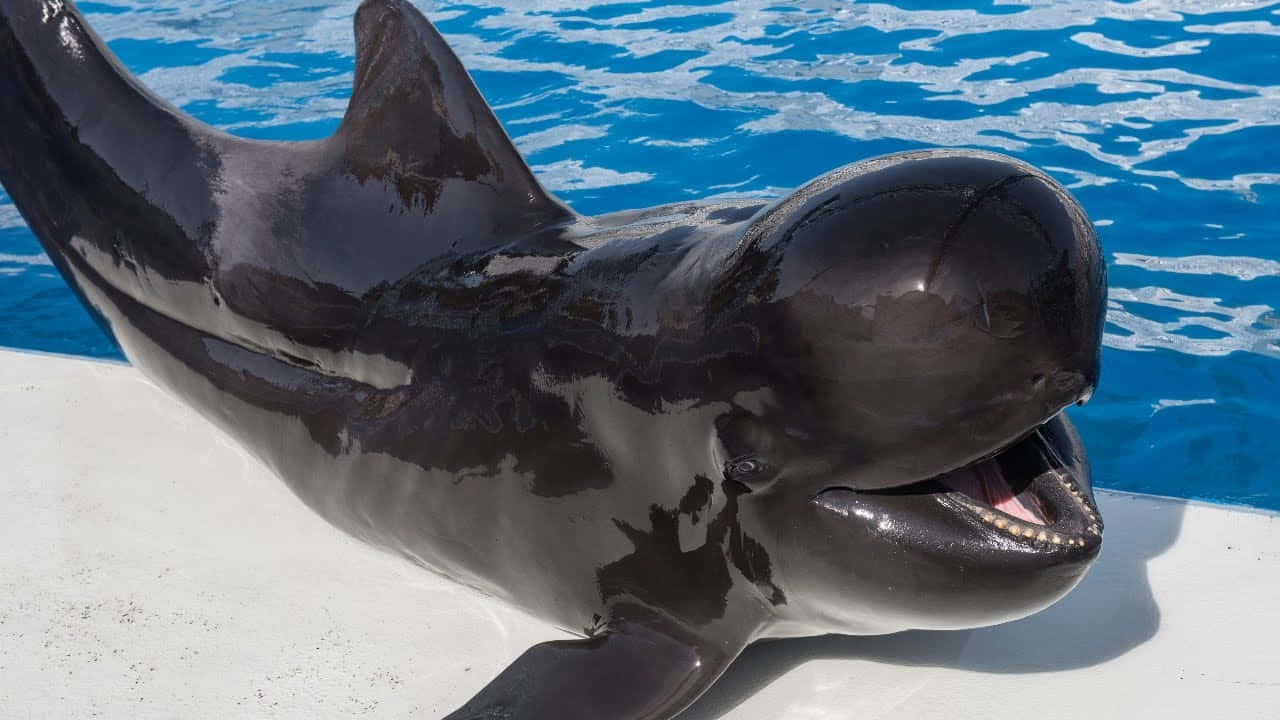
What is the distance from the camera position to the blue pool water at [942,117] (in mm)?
7168

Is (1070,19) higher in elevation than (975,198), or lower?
lower

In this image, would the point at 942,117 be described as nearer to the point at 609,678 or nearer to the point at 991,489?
the point at 991,489

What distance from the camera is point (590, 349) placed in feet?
11.8

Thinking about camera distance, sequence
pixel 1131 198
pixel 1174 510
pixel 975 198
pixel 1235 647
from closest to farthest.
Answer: pixel 975 198 < pixel 1235 647 < pixel 1174 510 < pixel 1131 198

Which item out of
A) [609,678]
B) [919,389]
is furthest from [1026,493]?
[609,678]

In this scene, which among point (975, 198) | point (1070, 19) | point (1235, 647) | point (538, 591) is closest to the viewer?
point (975, 198)

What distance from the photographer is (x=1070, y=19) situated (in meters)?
12.5

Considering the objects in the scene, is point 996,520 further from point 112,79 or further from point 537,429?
point 112,79

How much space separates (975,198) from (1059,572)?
91 cm

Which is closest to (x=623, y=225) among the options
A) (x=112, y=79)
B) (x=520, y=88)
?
(x=112, y=79)

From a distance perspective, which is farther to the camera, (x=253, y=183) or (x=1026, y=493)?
(x=253, y=183)

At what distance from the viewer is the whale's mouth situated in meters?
3.07

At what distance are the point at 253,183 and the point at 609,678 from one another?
96.5 inches

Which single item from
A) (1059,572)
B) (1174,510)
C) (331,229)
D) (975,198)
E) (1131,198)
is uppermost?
(975,198)
